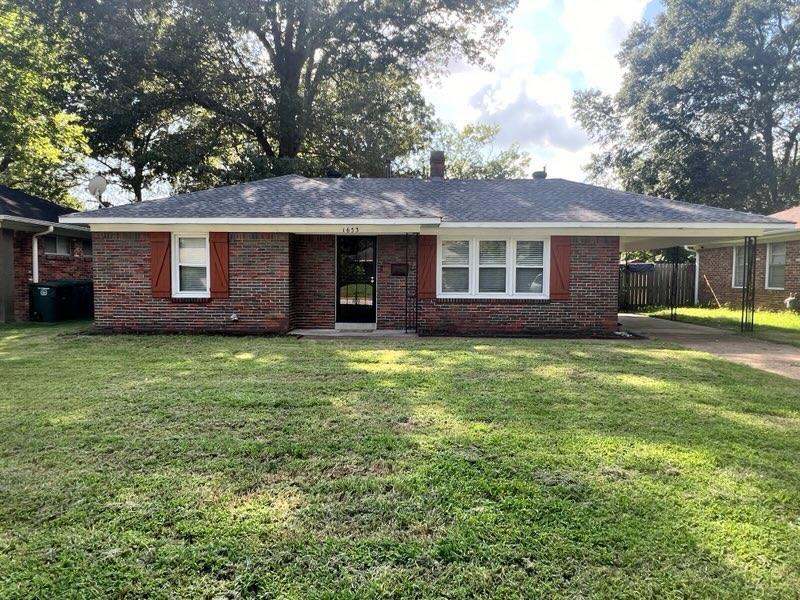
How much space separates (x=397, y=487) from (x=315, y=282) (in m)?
8.68

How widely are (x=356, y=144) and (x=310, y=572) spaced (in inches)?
771

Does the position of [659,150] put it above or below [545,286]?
above

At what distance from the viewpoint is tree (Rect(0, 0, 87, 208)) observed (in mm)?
15188

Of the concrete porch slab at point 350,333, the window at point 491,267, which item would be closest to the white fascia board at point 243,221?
the window at point 491,267

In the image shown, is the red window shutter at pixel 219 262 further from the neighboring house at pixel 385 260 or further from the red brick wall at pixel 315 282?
the red brick wall at pixel 315 282

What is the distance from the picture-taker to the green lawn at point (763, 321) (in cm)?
1052

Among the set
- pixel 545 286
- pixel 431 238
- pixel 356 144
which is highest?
pixel 356 144

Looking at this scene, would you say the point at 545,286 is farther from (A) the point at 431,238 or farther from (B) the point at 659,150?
(B) the point at 659,150

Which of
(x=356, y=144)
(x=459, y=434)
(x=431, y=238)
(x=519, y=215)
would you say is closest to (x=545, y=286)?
(x=519, y=215)

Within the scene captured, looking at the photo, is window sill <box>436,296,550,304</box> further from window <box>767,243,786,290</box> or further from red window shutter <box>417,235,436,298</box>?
window <box>767,243,786,290</box>

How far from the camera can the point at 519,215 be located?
35.1ft

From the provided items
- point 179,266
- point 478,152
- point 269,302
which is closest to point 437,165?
point 269,302

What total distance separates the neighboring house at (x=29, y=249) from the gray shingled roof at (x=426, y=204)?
3993 mm

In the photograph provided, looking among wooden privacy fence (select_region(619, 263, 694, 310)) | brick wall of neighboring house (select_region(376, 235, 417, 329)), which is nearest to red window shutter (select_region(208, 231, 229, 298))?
brick wall of neighboring house (select_region(376, 235, 417, 329))
